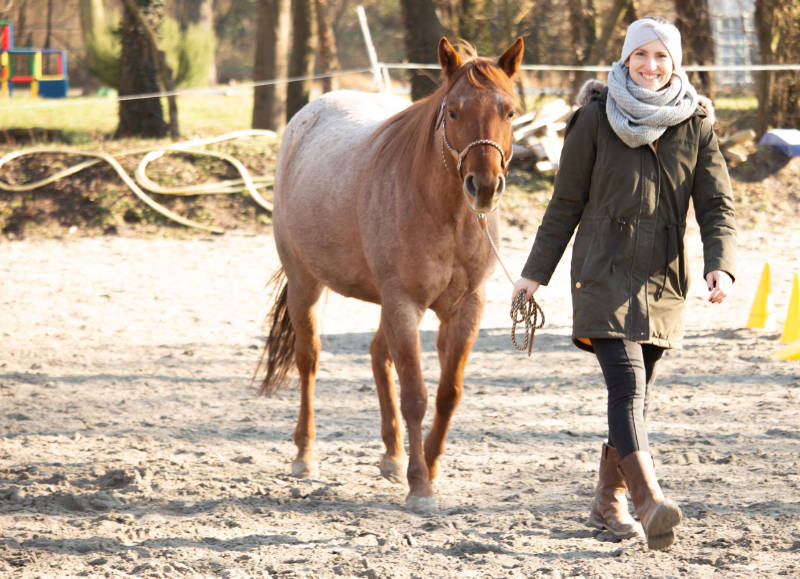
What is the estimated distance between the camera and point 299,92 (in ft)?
45.0

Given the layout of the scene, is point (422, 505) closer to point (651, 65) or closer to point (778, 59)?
point (651, 65)

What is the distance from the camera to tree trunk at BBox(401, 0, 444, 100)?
12.4m

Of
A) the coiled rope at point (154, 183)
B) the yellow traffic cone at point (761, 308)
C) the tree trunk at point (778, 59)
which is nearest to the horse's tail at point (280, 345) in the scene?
the yellow traffic cone at point (761, 308)

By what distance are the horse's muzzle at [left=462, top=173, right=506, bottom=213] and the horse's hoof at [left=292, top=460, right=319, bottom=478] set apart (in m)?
1.55

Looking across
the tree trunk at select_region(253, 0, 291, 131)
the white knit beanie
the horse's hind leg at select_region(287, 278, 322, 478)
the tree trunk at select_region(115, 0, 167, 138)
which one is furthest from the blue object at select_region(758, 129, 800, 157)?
the white knit beanie

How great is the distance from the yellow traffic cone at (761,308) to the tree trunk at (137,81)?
8.74 m

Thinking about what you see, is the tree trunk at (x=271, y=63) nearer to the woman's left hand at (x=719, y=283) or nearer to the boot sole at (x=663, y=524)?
the woman's left hand at (x=719, y=283)

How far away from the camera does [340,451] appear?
4.91 m

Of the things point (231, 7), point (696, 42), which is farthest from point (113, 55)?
point (231, 7)

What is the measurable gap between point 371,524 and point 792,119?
1091cm

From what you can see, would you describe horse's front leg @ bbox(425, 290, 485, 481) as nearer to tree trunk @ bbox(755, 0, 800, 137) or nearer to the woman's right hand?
the woman's right hand

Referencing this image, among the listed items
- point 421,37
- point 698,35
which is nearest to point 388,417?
point 421,37

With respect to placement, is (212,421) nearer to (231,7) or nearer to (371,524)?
(371,524)

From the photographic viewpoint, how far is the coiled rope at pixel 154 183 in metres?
10.8
